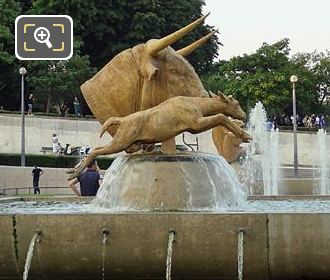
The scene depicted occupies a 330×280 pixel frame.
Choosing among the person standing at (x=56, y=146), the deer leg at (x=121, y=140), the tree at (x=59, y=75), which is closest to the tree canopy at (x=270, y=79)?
the tree at (x=59, y=75)

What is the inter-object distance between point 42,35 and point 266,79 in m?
34.1

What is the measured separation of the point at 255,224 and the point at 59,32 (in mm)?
14472

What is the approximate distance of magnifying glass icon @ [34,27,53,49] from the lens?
20.5 meters

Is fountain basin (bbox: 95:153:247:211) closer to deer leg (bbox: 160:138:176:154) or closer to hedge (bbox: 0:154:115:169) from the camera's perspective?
deer leg (bbox: 160:138:176:154)

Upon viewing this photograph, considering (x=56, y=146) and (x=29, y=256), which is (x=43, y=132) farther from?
(x=29, y=256)

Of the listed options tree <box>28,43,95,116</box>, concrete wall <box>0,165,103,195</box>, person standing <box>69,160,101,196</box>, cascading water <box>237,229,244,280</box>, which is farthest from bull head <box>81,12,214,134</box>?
tree <box>28,43,95,116</box>

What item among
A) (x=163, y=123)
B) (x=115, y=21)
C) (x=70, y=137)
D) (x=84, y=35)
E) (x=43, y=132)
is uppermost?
(x=115, y=21)

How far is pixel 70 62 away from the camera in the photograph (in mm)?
47844

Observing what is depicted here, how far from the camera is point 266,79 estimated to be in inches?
2117

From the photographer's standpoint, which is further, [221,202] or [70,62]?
[70,62]

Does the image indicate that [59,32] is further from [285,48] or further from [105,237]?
[285,48]

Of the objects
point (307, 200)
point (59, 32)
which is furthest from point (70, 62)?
point (307, 200)

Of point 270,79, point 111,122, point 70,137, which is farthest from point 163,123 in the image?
point 270,79

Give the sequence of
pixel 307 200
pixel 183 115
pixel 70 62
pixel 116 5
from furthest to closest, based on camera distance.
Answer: pixel 116 5, pixel 70 62, pixel 307 200, pixel 183 115
